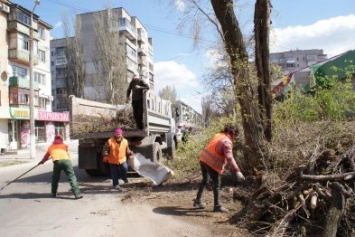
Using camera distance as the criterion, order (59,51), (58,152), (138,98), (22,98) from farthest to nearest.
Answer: (59,51), (22,98), (138,98), (58,152)

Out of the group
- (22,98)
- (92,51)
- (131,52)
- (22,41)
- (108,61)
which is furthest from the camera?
(131,52)

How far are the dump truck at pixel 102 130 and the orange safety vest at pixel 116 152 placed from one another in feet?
3.76

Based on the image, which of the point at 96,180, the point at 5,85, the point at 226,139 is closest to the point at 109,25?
the point at 5,85

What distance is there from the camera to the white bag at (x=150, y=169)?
9273mm

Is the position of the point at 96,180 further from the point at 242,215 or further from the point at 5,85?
the point at 5,85

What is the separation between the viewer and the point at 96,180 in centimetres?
1097

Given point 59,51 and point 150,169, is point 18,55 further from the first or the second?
point 59,51

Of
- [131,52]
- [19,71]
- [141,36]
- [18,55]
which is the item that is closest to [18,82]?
[19,71]

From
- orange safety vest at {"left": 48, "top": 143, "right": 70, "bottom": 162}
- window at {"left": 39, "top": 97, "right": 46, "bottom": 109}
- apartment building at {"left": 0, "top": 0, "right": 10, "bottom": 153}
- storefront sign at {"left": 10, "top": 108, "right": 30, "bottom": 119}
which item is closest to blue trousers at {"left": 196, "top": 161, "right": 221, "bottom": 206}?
orange safety vest at {"left": 48, "top": 143, "right": 70, "bottom": 162}

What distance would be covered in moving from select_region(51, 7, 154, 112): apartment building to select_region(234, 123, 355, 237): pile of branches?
43602mm

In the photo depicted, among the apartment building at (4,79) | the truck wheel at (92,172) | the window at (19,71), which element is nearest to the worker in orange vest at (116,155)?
the truck wheel at (92,172)

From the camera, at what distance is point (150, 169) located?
31.7 ft

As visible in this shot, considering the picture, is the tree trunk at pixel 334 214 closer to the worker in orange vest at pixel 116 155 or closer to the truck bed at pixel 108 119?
the worker in orange vest at pixel 116 155

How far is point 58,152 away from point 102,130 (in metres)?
2.75
